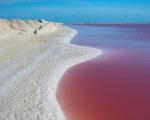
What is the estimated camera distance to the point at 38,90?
42.4ft

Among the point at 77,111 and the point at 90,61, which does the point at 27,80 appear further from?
the point at 90,61

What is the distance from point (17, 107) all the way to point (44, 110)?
36.8 inches

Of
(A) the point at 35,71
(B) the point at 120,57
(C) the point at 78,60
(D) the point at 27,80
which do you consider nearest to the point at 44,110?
(D) the point at 27,80

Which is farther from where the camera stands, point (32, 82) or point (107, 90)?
point (32, 82)

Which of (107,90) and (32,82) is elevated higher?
(32,82)

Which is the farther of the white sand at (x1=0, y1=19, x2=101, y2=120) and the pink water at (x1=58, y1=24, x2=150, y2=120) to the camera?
the pink water at (x1=58, y1=24, x2=150, y2=120)

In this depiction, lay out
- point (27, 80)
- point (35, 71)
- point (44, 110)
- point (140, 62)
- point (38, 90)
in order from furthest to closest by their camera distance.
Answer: point (140, 62) → point (35, 71) → point (27, 80) → point (38, 90) → point (44, 110)

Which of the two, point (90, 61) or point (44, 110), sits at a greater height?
point (44, 110)

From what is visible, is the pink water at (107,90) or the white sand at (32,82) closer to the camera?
the white sand at (32,82)

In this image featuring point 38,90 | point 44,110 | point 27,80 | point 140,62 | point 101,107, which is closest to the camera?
point 44,110

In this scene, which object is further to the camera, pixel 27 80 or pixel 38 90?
pixel 27 80

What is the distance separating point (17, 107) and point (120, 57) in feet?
41.0

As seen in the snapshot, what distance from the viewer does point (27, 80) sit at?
46.7 ft

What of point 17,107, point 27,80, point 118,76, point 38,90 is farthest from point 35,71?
point 17,107
